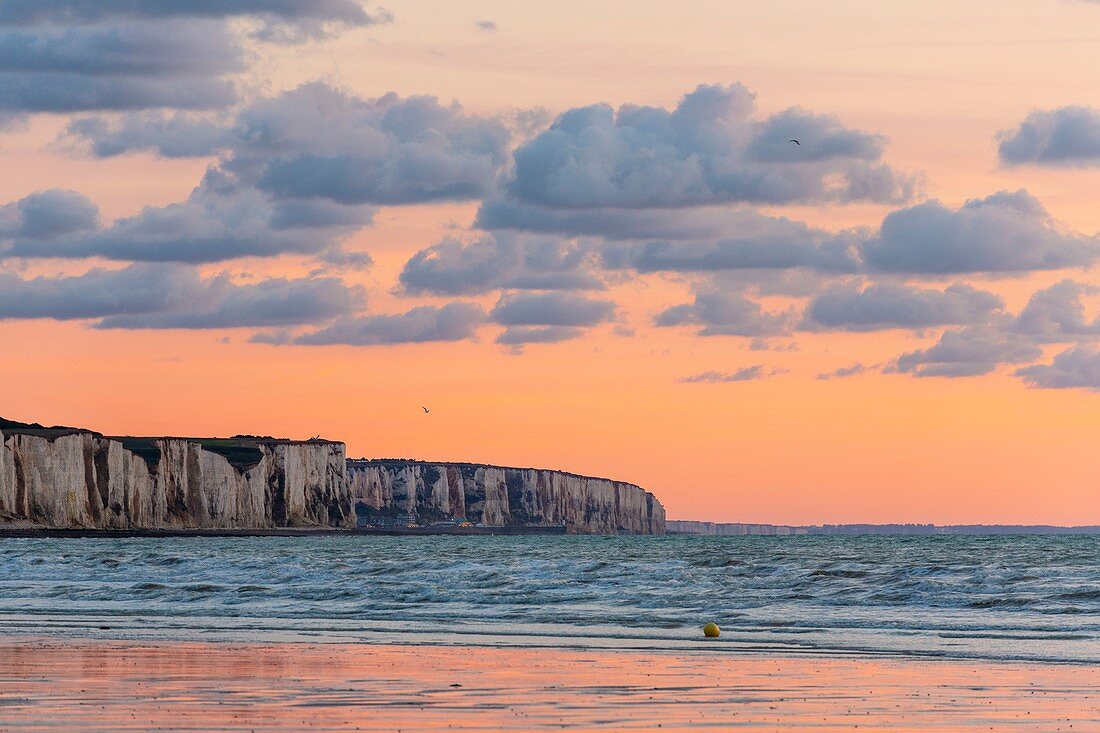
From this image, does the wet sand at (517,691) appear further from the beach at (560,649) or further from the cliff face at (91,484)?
the cliff face at (91,484)

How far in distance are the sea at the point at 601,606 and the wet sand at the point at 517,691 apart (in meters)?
3.20

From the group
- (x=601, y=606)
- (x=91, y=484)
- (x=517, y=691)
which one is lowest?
(x=517, y=691)

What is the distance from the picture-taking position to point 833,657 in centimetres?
2698

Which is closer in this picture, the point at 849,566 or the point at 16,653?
the point at 16,653

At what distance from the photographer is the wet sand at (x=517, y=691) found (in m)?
18.2

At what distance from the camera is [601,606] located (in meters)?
41.0

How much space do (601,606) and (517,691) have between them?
64.9 feet

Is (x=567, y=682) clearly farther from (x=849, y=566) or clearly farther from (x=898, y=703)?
(x=849, y=566)

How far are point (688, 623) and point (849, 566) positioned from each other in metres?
17.5

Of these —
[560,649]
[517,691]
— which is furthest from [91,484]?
[517,691]

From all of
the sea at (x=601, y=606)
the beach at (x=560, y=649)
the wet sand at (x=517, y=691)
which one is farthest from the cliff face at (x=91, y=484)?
the wet sand at (x=517, y=691)

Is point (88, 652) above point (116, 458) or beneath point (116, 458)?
beneath

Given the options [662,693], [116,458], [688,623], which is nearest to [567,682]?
[662,693]

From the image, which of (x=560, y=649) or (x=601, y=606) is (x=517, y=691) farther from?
(x=601, y=606)
